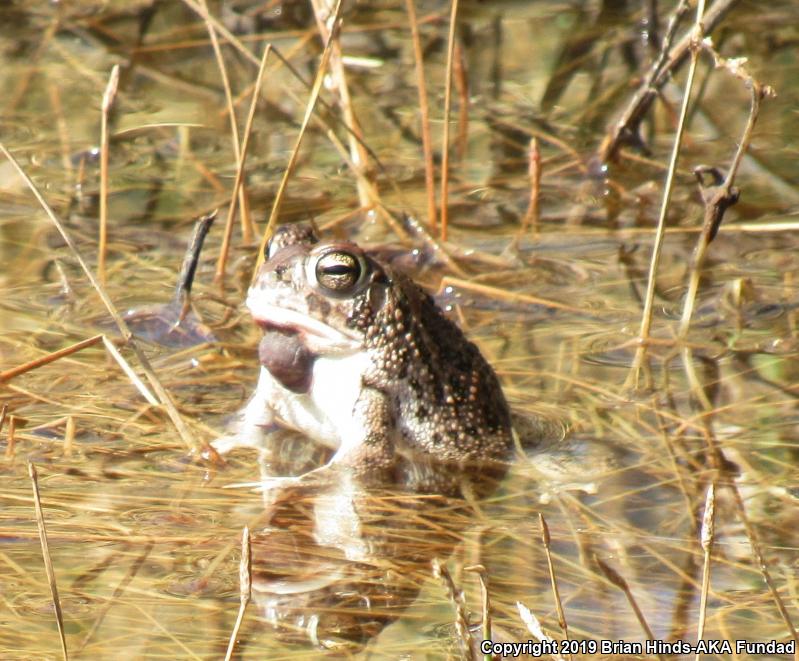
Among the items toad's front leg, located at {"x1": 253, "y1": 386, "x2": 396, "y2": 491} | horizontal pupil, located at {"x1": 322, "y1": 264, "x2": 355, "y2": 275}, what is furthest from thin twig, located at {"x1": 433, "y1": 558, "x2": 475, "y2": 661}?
horizontal pupil, located at {"x1": 322, "y1": 264, "x2": 355, "y2": 275}

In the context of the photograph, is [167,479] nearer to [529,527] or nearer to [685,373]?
[529,527]

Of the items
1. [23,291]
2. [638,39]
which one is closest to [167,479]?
[23,291]

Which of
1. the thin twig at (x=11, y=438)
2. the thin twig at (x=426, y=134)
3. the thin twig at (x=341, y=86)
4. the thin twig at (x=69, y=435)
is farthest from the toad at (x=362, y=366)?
the thin twig at (x=426, y=134)

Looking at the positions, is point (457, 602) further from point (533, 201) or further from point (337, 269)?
point (533, 201)

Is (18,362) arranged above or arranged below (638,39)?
below

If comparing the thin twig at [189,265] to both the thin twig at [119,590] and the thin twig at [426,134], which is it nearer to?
the thin twig at [426,134]
